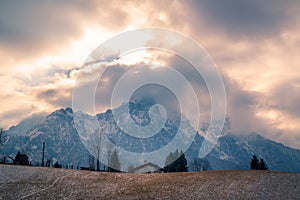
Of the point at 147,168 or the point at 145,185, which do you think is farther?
the point at 147,168

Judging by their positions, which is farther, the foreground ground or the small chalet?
the small chalet

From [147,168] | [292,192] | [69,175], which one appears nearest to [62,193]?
[69,175]

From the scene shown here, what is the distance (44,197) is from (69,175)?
264 inches

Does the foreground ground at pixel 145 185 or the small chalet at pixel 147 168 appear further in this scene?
the small chalet at pixel 147 168

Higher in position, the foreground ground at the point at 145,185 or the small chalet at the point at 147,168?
the foreground ground at the point at 145,185

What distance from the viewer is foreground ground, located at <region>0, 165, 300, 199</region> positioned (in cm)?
2998

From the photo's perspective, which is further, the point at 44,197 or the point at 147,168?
the point at 147,168

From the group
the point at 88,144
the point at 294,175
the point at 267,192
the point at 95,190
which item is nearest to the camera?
the point at 267,192

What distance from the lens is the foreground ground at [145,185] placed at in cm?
2998

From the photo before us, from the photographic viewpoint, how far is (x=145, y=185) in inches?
1315

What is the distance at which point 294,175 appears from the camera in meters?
34.9

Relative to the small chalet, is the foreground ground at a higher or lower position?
higher

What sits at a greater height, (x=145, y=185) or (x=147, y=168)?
(x=145, y=185)

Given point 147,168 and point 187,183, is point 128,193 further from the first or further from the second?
point 147,168
